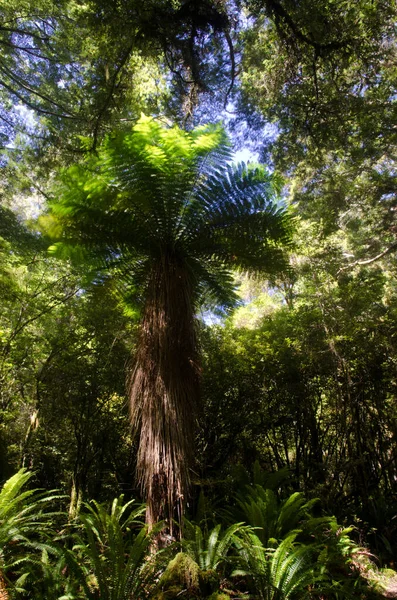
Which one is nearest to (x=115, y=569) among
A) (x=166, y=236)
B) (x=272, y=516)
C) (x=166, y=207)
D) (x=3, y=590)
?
(x=3, y=590)

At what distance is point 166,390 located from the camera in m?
2.40

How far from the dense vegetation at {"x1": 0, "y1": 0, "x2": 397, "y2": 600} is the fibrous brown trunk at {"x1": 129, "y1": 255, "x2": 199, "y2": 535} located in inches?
0.6

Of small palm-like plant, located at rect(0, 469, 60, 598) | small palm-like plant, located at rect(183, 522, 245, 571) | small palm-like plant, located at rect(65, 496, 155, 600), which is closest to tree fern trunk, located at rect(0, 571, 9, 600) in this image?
small palm-like plant, located at rect(0, 469, 60, 598)

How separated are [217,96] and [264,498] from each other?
20.5 ft

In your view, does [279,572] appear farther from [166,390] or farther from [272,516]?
[166,390]

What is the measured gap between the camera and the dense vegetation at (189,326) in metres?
2.36

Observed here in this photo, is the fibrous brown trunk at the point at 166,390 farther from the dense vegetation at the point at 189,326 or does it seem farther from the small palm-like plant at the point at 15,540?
the small palm-like plant at the point at 15,540

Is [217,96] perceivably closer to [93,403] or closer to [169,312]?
[169,312]

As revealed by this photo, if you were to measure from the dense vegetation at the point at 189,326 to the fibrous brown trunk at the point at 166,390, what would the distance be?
14 millimetres

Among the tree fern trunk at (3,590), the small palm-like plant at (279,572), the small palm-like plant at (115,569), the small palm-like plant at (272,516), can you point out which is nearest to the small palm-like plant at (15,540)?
the tree fern trunk at (3,590)

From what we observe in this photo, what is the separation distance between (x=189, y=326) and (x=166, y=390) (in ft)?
1.80

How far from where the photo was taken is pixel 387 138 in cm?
598

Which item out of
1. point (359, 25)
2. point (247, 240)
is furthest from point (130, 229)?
point (359, 25)

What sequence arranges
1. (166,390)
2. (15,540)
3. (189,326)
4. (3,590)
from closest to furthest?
(3,590), (166,390), (15,540), (189,326)
